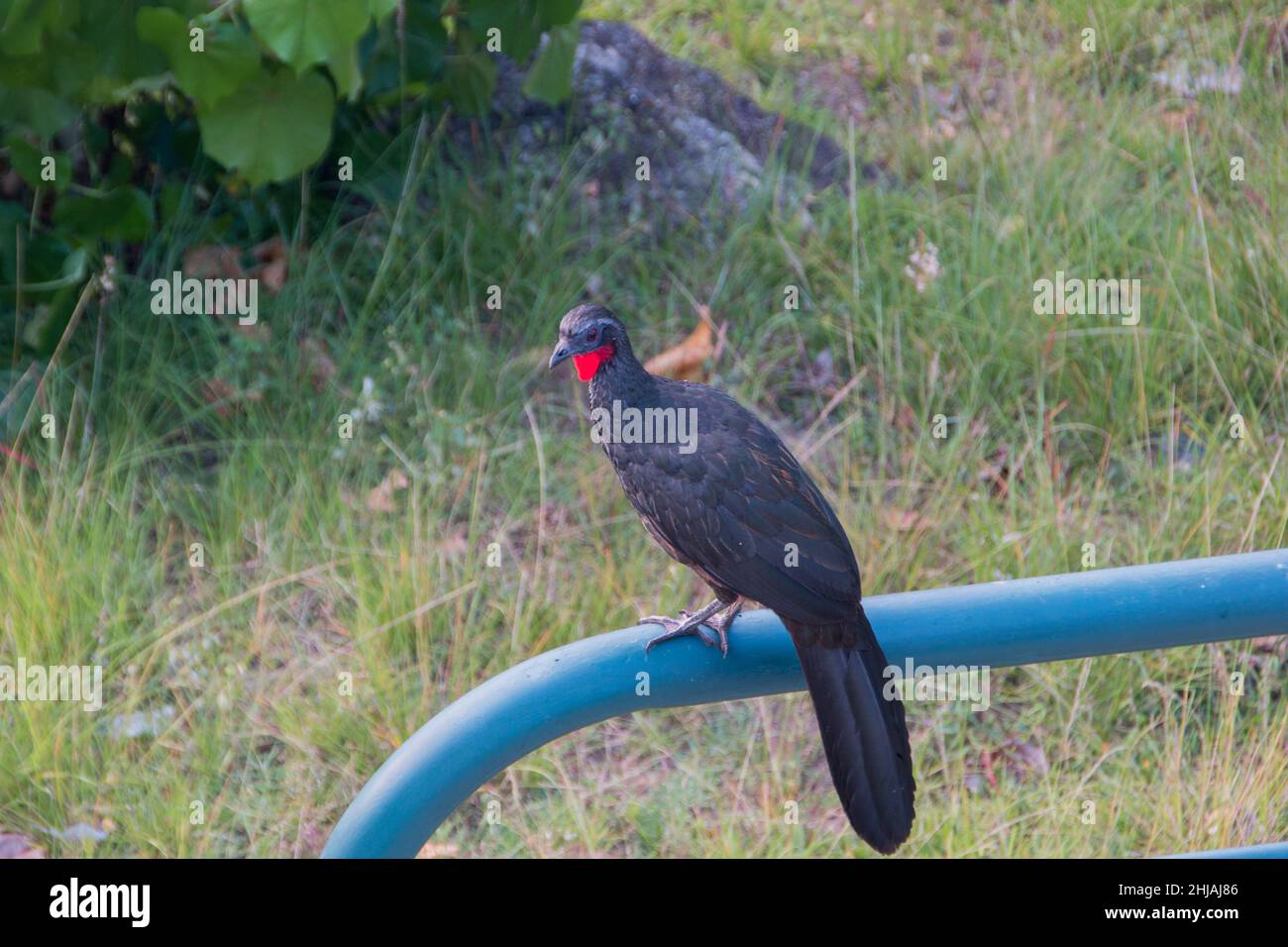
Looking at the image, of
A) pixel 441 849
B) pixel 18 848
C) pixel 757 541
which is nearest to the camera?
pixel 757 541

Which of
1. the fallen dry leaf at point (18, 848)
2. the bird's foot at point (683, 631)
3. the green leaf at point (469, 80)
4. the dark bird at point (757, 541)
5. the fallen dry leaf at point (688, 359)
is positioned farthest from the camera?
the green leaf at point (469, 80)

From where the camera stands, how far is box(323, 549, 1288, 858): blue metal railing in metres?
1.43

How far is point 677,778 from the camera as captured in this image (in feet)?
10.4

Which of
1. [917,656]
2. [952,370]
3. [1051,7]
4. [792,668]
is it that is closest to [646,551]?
[952,370]

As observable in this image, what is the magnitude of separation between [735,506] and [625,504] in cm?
132

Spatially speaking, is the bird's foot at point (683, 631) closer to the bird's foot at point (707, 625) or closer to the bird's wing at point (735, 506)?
the bird's foot at point (707, 625)

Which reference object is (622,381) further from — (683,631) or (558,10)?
(558,10)

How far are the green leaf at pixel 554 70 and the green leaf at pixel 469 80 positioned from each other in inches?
8.6

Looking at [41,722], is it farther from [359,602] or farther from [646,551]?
[646,551]

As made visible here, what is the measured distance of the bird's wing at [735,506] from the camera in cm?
221

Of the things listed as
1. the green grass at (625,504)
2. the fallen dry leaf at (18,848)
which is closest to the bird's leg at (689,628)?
the green grass at (625,504)

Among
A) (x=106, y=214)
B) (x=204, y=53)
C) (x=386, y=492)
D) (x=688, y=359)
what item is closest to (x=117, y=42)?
(x=204, y=53)

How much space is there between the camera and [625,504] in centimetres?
364

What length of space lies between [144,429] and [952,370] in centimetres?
219
